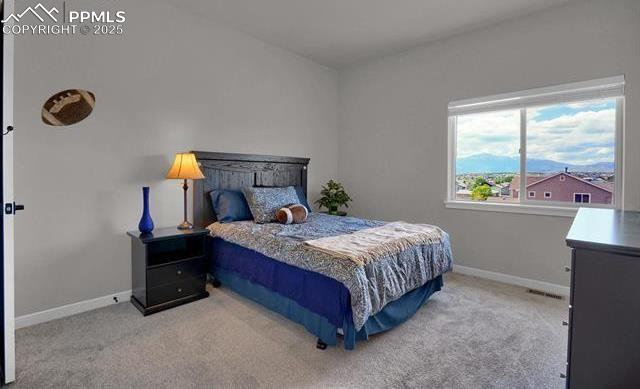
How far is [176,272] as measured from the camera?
2.72 meters

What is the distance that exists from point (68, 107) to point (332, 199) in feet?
9.70

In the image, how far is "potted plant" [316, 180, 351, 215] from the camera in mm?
4391

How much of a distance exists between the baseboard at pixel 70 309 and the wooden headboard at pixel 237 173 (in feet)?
3.00

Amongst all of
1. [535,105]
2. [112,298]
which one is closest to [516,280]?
[535,105]

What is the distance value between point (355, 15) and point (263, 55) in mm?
1237

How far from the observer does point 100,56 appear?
105 inches

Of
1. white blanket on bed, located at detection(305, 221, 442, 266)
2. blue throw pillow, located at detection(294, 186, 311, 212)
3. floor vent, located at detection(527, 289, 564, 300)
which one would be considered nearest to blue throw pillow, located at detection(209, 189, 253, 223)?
blue throw pillow, located at detection(294, 186, 311, 212)

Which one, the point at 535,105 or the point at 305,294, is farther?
the point at 535,105

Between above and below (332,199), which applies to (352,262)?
below

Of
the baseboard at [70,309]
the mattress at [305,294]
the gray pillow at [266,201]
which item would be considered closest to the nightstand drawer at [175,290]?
the mattress at [305,294]

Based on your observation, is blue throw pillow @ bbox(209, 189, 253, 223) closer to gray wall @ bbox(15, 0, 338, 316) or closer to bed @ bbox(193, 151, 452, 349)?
bed @ bbox(193, 151, 452, 349)

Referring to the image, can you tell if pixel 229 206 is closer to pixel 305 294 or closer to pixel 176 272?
pixel 176 272

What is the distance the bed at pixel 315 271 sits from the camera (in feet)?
6.52

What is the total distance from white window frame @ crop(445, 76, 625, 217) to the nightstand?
2.83 m
